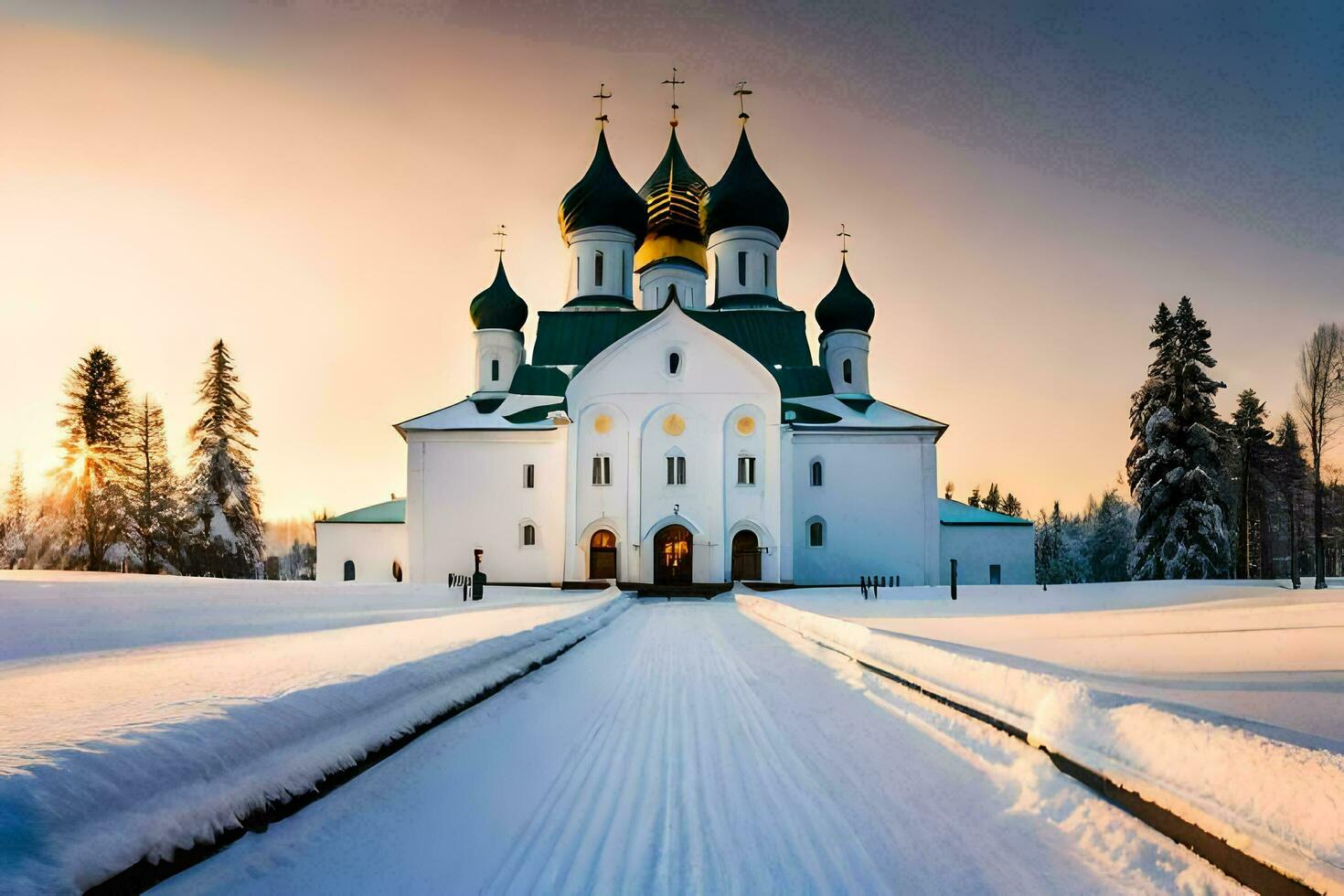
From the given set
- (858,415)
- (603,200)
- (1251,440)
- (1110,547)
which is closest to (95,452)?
(603,200)

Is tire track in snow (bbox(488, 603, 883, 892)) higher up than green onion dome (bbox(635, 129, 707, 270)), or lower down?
lower down

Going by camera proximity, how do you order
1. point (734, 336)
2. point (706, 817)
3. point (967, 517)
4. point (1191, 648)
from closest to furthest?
point (706, 817) < point (1191, 648) < point (967, 517) < point (734, 336)

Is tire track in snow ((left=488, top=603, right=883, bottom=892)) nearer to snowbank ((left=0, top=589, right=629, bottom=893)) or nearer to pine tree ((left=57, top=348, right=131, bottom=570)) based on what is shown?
snowbank ((left=0, top=589, right=629, bottom=893))

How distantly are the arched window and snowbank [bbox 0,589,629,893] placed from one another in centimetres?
3348

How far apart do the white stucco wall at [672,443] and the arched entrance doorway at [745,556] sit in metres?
0.52

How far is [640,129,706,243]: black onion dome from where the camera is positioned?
159 ft

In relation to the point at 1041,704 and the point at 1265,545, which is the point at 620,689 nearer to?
the point at 1041,704

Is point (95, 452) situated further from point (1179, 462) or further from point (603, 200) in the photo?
point (1179, 462)

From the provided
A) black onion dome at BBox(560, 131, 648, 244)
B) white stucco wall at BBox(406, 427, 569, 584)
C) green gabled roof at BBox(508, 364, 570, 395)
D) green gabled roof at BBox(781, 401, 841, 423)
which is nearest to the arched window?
green gabled roof at BBox(781, 401, 841, 423)

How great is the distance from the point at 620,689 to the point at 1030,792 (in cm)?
452

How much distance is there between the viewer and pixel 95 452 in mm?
41250

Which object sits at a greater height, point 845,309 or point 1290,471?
point 845,309

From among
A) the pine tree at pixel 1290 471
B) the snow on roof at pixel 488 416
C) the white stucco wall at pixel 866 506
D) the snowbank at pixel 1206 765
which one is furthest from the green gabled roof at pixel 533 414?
the snowbank at pixel 1206 765

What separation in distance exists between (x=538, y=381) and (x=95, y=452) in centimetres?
2289
